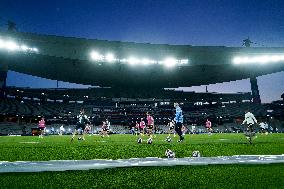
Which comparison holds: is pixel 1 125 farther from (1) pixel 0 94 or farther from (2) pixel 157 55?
(2) pixel 157 55

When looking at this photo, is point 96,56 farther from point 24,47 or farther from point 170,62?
point 170,62

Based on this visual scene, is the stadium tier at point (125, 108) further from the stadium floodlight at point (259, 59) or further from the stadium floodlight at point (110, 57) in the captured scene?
the stadium floodlight at point (110, 57)

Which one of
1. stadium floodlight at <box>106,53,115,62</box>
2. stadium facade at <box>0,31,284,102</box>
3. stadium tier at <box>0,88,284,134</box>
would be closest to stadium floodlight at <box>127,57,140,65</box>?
stadium facade at <box>0,31,284,102</box>

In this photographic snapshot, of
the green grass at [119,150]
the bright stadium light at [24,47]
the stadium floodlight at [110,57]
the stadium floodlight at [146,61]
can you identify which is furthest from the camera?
the stadium floodlight at [146,61]

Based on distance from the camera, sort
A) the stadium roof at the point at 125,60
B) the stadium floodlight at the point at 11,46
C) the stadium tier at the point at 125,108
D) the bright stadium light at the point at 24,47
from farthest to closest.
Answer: the stadium tier at the point at 125,108
the stadium roof at the point at 125,60
the bright stadium light at the point at 24,47
the stadium floodlight at the point at 11,46

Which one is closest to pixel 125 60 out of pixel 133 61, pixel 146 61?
pixel 133 61

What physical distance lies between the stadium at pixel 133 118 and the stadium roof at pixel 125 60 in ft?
0.48

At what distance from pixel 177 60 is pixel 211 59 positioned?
4.95 m

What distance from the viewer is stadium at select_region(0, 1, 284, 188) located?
5293mm

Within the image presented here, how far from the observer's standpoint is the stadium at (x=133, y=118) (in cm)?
529

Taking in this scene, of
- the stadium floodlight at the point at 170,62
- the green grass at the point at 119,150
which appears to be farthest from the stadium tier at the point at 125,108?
the green grass at the point at 119,150

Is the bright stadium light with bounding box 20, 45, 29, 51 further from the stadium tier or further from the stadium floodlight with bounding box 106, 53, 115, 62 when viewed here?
the stadium tier

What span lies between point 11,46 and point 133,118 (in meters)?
30.4

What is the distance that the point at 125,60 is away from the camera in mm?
38062
